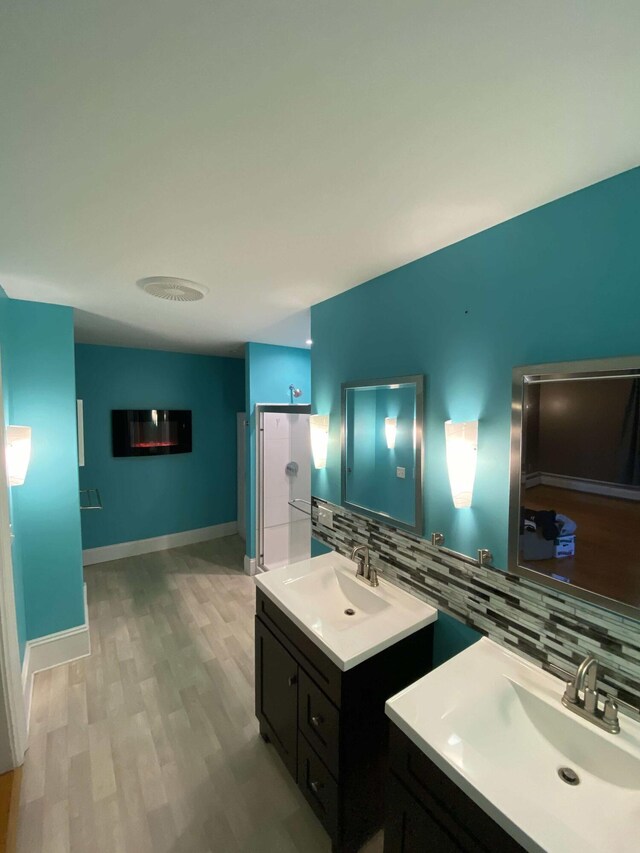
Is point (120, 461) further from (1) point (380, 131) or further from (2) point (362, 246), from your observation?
(1) point (380, 131)

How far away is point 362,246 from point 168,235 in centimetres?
76

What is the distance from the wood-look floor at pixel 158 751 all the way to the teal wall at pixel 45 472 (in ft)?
1.50

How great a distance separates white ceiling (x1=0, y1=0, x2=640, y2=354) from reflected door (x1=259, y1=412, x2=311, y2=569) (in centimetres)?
208

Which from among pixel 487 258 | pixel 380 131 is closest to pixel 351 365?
pixel 487 258

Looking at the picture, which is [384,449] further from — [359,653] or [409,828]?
[409,828]

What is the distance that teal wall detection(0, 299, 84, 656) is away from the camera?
2.08m

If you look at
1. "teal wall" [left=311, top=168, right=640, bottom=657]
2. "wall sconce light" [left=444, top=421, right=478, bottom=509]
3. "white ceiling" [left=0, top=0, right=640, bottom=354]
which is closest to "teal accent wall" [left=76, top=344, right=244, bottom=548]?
"white ceiling" [left=0, top=0, right=640, bottom=354]

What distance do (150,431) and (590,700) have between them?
159 inches

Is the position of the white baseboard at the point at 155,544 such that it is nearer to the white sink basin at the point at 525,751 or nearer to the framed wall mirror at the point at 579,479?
the white sink basin at the point at 525,751

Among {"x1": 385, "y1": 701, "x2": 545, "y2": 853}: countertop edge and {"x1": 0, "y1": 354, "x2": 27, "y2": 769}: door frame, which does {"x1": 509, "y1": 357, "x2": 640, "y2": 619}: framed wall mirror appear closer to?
{"x1": 385, "y1": 701, "x2": 545, "y2": 853}: countertop edge

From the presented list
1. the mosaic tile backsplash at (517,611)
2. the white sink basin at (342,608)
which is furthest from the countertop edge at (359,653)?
the mosaic tile backsplash at (517,611)

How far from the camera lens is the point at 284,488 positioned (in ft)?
11.4

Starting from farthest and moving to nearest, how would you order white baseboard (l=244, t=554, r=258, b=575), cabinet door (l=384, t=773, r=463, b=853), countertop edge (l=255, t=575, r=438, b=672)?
1. white baseboard (l=244, t=554, r=258, b=575)
2. countertop edge (l=255, t=575, r=438, b=672)
3. cabinet door (l=384, t=773, r=463, b=853)

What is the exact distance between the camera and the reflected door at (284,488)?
3330 millimetres
